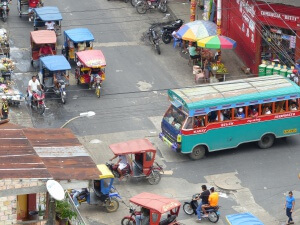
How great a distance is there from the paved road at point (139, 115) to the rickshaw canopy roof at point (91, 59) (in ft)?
5.07

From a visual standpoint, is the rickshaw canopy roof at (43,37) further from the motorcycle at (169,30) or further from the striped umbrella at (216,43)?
the striped umbrella at (216,43)

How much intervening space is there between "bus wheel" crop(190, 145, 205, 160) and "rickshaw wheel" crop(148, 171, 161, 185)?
2.40m

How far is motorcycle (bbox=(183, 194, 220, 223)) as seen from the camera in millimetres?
30359

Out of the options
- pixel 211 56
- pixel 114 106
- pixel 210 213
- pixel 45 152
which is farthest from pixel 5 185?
pixel 211 56

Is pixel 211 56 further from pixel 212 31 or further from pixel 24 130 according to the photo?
pixel 24 130

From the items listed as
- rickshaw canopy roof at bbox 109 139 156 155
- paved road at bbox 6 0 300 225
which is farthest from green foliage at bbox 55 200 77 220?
rickshaw canopy roof at bbox 109 139 156 155

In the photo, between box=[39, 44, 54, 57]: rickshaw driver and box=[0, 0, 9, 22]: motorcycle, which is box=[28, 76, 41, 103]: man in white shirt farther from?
box=[0, 0, 9, 22]: motorcycle

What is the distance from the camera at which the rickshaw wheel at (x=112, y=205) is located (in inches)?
1209

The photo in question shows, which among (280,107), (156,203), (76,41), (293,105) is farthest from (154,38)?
(156,203)

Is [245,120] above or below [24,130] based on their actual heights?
below

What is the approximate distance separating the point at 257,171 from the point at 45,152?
1379 centimetres

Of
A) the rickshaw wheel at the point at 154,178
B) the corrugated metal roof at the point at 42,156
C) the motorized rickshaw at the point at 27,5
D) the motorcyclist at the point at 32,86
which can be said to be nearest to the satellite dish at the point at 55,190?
the corrugated metal roof at the point at 42,156

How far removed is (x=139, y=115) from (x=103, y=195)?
29.3 ft

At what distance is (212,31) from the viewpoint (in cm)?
4278
